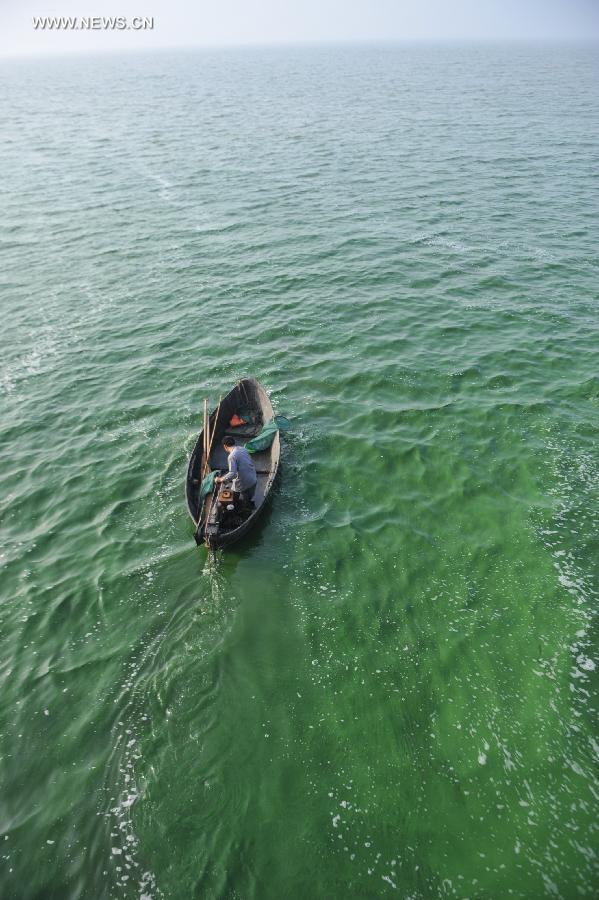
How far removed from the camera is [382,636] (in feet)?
39.1

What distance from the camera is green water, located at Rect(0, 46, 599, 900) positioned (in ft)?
29.6

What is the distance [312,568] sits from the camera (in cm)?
1353

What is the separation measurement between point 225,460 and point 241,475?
229 cm

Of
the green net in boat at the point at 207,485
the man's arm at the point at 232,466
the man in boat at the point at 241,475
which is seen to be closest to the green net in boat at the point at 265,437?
the man in boat at the point at 241,475

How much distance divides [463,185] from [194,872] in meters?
40.4

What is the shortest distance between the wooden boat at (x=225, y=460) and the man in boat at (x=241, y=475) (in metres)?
0.39

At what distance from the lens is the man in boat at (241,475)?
1416 centimetres

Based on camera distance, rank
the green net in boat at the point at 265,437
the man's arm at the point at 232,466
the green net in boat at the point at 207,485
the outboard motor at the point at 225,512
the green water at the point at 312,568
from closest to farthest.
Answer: the green water at the point at 312,568 → the outboard motor at the point at 225,512 → the man's arm at the point at 232,466 → the green net in boat at the point at 207,485 → the green net in boat at the point at 265,437

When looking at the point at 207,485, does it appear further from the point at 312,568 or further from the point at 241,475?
the point at 312,568

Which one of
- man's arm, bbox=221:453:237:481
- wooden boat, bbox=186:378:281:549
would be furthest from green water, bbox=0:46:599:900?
man's arm, bbox=221:453:237:481

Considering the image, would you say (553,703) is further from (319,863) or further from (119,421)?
(119,421)

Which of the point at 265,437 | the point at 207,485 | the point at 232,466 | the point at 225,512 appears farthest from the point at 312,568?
the point at 265,437

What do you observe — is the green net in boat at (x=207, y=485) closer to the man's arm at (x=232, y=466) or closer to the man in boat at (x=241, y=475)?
the man in boat at (x=241, y=475)

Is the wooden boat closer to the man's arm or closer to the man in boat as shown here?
the man in boat
